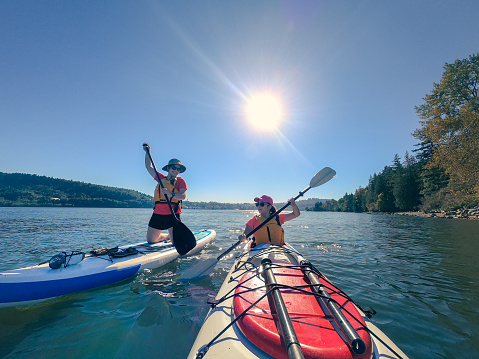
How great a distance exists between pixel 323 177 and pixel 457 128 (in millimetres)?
18030

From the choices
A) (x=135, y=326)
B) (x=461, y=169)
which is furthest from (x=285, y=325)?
(x=461, y=169)

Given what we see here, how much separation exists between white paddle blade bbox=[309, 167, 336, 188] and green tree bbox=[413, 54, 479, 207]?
51.7ft

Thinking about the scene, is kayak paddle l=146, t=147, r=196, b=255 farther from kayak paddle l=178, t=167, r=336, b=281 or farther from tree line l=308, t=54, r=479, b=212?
tree line l=308, t=54, r=479, b=212

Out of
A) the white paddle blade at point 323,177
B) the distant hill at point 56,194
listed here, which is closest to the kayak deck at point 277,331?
the white paddle blade at point 323,177

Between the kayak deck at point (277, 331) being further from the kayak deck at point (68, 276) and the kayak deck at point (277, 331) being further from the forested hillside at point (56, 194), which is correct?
the forested hillside at point (56, 194)

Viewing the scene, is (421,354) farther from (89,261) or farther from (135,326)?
(89,261)

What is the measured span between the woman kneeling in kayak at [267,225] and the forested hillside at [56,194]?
100832mm

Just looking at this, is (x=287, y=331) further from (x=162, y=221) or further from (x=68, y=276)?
(x=162, y=221)

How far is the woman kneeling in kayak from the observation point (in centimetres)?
484

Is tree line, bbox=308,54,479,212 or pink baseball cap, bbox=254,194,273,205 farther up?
tree line, bbox=308,54,479,212

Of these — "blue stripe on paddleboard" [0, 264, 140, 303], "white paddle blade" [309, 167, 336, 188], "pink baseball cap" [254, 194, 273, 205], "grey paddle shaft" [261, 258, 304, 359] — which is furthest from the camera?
"white paddle blade" [309, 167, 336, 188]

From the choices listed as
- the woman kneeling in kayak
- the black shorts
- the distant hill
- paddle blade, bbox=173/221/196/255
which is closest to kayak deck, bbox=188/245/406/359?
the woman kneeling in kayak

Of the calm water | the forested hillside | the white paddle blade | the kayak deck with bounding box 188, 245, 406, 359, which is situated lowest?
the calm water

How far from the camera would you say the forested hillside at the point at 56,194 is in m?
82.0
